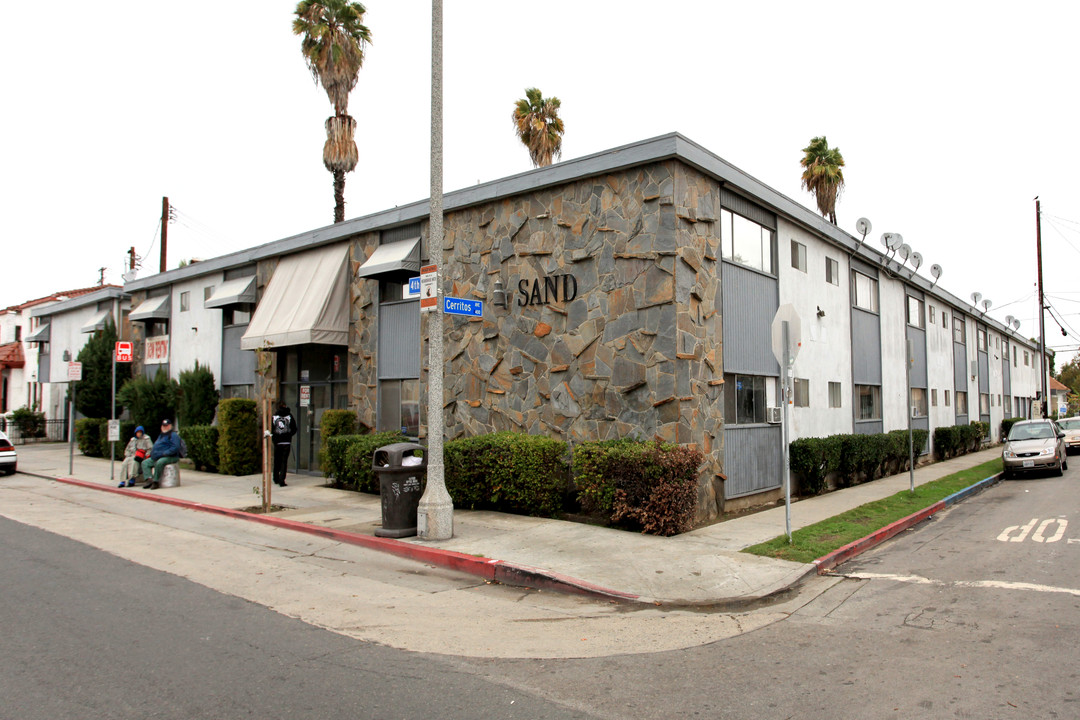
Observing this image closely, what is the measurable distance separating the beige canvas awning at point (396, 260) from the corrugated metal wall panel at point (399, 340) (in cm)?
91

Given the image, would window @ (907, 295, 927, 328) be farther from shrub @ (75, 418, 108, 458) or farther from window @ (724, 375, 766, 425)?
shrub @ (75, 418, 108, 458)

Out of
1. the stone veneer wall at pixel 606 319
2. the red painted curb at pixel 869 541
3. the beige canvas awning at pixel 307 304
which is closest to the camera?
the red painted curb at pixel 869 541

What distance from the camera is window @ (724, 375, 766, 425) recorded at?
13.4 meters

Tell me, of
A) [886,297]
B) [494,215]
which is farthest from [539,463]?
[886,297]

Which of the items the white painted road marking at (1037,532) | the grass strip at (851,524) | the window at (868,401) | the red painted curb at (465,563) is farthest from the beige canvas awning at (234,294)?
the white painted road marking at (1037,532)

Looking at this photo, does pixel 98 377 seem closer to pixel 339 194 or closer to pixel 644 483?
pixel 339 194

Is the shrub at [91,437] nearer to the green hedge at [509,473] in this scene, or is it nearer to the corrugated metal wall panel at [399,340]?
the corrugated metal wall panel at [399,340]

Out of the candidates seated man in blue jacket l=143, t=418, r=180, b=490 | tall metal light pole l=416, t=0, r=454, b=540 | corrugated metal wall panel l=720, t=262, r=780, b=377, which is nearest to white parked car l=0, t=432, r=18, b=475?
seated man in blue jacket l=143, t=418, r=180, b=490

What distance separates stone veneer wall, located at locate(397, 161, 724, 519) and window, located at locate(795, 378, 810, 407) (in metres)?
3.93

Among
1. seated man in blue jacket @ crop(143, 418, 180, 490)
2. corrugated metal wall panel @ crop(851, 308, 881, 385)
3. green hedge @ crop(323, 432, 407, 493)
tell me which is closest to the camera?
green hedge @ crop(323, 432, 407, 493)

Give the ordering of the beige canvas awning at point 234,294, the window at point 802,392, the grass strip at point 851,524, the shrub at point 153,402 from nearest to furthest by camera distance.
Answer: the grass strip at point 851,524, the window at point 802,392, the beige canvas awning at point 234,294, the shrub at point 153,402

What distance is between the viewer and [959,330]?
32.0 m

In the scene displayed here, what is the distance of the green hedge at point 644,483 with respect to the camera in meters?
10.7

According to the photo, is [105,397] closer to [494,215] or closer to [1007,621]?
[494,215]
